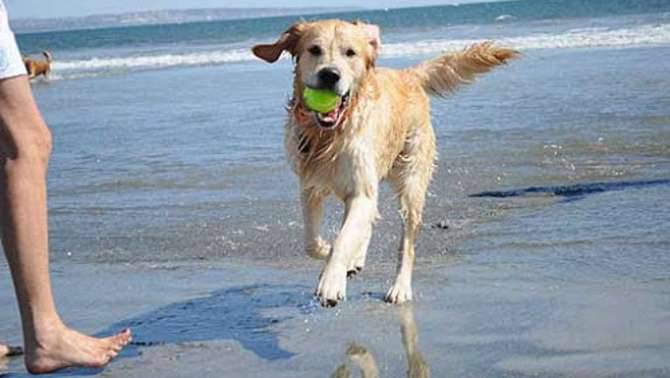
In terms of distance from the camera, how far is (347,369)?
3934mm

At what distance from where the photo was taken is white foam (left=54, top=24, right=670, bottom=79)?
22.5 metres

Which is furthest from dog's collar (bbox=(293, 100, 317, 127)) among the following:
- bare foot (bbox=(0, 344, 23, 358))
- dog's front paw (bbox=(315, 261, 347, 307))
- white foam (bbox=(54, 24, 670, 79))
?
white foam (bbox=(54, 24, 670, 79))

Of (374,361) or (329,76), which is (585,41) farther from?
(374,361)

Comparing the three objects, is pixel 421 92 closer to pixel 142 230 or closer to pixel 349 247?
pixel 349 247

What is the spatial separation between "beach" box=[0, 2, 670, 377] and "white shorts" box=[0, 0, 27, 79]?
126 centimetres

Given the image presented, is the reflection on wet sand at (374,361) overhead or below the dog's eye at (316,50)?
below

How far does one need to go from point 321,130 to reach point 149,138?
686 cm

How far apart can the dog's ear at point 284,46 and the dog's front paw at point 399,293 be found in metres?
1.21

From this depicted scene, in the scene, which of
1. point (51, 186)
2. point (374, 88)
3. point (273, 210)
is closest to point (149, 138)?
point (51, 186)

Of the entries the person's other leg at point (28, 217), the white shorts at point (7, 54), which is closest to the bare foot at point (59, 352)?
the person's other leg at point (28, 217)

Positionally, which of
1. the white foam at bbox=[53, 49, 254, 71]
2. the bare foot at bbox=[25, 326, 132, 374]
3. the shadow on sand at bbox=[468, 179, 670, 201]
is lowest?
the white foam at bbox=[53, 49, 254, 71]

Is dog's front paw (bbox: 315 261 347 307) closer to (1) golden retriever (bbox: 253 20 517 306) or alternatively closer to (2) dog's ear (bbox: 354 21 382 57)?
(1) golden retriever (bbox: 253 20 517 306)

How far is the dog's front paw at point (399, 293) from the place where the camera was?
16.1ft

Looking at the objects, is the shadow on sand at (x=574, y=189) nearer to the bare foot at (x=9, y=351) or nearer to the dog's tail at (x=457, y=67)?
the dog's tail at (x=457, y=67)
